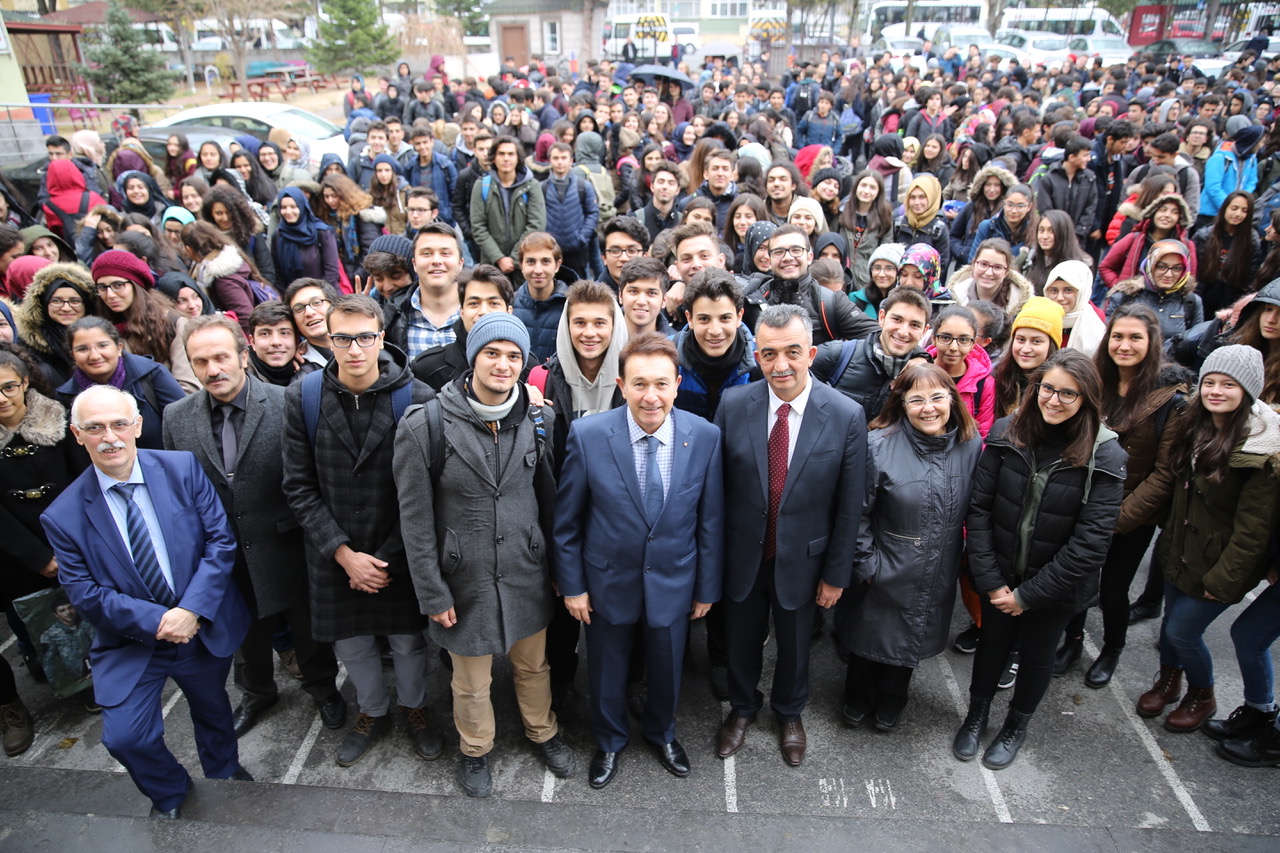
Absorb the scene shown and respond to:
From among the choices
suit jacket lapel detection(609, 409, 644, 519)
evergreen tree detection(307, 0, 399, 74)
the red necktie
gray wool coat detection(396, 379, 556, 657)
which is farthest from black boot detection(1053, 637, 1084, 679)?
evergreen tree detection(307, 0, 399, 74)

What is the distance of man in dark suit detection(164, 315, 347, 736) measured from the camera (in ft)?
11.6

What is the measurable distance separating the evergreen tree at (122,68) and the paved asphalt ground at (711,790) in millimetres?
29175

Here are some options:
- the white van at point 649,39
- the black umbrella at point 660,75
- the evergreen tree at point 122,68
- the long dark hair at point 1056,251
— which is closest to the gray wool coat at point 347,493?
the long dark hair at point 1056,251

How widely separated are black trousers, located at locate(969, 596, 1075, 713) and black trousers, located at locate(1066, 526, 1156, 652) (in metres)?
0.60

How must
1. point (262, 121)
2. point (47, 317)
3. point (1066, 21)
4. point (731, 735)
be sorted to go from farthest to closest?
point (1066, 21) → point (262, 121) → point (47, 317) → point (731, 735)

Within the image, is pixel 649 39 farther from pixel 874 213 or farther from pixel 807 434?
pixel 807 434

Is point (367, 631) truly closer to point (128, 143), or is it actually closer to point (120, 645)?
point (120, 645)

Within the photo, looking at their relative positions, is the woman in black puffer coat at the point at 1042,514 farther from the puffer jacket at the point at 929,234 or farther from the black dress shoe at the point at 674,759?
the puffer jacket at the point at 929,234

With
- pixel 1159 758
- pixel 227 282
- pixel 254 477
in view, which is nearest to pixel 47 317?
pixel 227 282

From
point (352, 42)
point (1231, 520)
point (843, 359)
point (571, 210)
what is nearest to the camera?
point (1231, 520)

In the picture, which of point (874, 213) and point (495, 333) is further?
point (874, 213)

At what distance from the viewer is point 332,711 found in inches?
159

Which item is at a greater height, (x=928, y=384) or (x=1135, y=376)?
(x=928, y=384)

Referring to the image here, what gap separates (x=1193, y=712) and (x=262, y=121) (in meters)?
15.7
